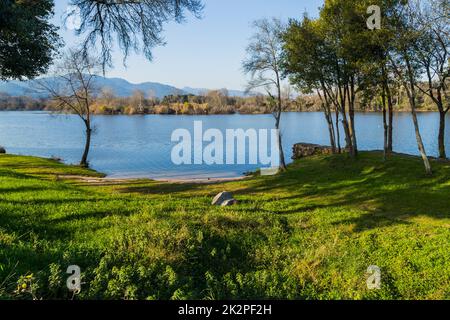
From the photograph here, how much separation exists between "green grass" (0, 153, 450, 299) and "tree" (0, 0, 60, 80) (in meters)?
6.51

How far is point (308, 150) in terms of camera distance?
5375 cm

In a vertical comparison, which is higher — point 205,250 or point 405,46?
point 405,46

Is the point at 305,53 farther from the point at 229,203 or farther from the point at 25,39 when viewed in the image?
the point at 25,39

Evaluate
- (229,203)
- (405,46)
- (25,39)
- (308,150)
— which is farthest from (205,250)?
(308,150)

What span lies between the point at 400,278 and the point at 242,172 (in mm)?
37992

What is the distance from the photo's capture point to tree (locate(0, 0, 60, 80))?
577 inches

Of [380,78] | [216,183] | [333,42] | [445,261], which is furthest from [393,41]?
[445,261]

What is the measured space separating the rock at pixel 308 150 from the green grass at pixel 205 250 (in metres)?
32.2

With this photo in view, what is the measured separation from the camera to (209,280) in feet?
24.4

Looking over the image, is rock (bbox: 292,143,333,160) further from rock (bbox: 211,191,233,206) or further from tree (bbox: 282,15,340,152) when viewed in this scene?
rock (bbox: 211,191,233,206)

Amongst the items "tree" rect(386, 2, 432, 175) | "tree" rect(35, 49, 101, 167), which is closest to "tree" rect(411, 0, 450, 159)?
"tree" rect(386, 2, 432, 175)

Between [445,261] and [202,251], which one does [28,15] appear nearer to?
[202,251]

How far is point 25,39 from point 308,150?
4203 cm

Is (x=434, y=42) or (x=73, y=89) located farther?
(x=73, y=89)
